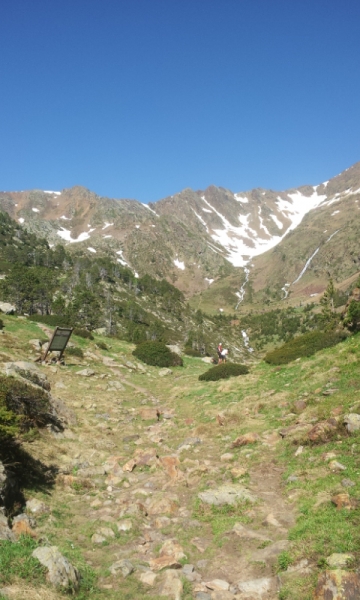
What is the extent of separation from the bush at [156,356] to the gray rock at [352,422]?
75.9 ft

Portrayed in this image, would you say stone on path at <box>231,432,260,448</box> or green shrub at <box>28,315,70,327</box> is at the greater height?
green shrub at <box>28,315,70,327</box>

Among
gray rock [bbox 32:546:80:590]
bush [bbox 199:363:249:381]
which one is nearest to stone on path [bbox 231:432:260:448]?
gray rock [bbox 32:546:80:590]

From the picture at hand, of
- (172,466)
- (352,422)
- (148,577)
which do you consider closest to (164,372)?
(172,466)

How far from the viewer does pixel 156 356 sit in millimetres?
33406

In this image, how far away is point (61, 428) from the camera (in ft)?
45.1

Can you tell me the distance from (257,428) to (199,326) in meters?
148

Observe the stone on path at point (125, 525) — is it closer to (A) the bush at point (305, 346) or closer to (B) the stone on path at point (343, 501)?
(B) the stone on path at point (343, 501)

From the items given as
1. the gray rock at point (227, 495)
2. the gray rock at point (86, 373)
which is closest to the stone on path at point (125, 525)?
the gray rock at point (227, 495)

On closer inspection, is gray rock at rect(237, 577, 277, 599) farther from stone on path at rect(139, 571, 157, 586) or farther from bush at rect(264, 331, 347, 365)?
bush at rect(264, 331, 347, 365)

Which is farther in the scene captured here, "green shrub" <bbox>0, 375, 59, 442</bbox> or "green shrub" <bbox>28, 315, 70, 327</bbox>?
"green shrub" <bbox>28, 315, 70, 327</bbox>

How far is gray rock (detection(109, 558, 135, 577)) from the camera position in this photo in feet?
21.8

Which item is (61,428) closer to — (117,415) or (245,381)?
(117,415)

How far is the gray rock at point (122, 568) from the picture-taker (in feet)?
21.8

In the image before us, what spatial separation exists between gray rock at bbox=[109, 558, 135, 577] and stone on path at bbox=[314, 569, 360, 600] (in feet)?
11.2
